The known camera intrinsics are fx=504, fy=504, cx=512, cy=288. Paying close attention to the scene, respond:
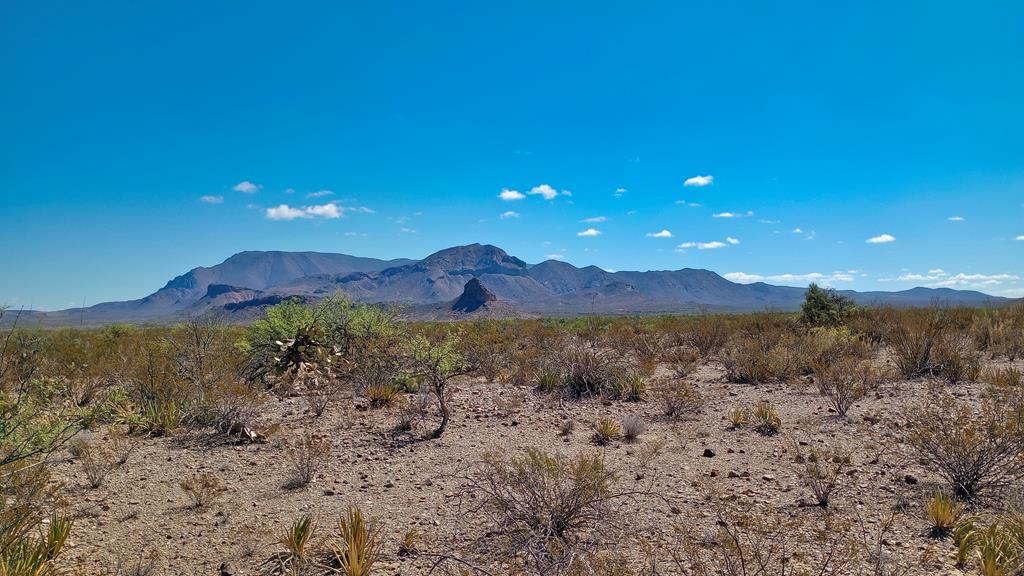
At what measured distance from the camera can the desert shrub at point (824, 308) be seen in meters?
19.4

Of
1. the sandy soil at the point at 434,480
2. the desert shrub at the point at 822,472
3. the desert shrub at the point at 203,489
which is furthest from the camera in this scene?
the desert shrub at the point at 203,489

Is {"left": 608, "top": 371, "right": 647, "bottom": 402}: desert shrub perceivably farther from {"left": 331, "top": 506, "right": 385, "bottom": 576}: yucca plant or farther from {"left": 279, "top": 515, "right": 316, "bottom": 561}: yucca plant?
{"left": 279, "top": 515, "right": 316, "bottom": 561}: yucca plant

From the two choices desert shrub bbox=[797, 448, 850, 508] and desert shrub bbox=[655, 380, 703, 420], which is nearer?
desert shrub bbox=[797, 448, 850, 508]

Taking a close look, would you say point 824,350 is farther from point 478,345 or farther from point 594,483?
point 594,483

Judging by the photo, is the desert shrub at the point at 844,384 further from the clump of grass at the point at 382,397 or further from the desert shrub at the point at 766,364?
the clump of grass at the point at 382,397

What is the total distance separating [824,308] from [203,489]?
70.3 ft

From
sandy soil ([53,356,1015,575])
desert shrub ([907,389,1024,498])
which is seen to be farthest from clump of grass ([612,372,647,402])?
desert shrub ([907,389,1024,498])

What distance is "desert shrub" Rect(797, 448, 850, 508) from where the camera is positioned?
205 inches

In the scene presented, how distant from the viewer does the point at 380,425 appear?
873 centimetres

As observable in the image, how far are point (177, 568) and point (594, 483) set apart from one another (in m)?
3.79

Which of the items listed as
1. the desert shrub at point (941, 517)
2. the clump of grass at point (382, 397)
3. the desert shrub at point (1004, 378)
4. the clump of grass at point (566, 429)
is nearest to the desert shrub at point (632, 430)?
the clump of grass at point (566, 429)

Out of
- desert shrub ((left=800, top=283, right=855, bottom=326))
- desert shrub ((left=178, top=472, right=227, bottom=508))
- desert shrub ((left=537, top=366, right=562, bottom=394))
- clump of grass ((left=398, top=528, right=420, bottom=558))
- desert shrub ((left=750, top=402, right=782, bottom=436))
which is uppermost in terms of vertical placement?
desert shrub ((left=800, top=283, right=855, bottom=326))

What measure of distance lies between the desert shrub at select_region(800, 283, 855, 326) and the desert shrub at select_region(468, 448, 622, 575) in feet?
58.1

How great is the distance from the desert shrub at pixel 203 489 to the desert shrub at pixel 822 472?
654 cm
